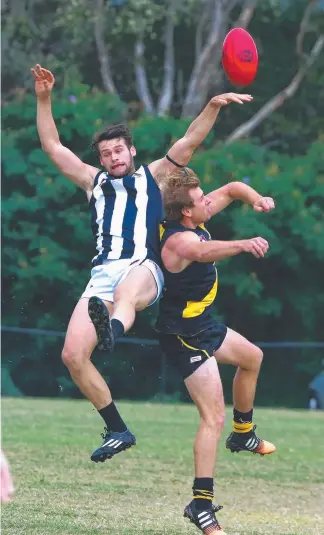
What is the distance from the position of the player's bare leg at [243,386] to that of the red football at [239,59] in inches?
61.1

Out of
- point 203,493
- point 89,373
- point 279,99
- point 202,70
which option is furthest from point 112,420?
point 279,99

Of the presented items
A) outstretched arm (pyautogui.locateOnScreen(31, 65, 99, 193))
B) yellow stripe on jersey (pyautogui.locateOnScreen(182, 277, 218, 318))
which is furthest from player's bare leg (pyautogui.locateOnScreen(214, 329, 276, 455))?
outstretched arm (pyautogui.locateOnScreen(31, 65, 99, 193))

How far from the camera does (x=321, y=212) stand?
86.5 ft

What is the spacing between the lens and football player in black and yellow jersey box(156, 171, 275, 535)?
7801 millimetres

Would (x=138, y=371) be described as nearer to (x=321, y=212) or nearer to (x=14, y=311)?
(x=14, y=311)

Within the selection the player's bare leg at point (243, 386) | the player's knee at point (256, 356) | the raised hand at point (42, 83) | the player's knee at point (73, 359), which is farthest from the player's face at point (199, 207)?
the raised hand at point (42, 83)

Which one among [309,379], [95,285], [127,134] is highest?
[127,134]

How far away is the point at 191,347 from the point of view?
7969mm

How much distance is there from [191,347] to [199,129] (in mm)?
1322

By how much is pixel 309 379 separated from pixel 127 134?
658 inches

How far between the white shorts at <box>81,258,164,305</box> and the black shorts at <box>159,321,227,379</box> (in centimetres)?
28

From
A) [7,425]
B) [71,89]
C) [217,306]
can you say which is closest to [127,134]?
[7,425]

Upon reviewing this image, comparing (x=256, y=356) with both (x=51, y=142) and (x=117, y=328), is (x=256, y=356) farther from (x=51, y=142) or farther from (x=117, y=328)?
(x=51, y=142)

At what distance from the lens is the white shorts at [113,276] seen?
8.03 meters
